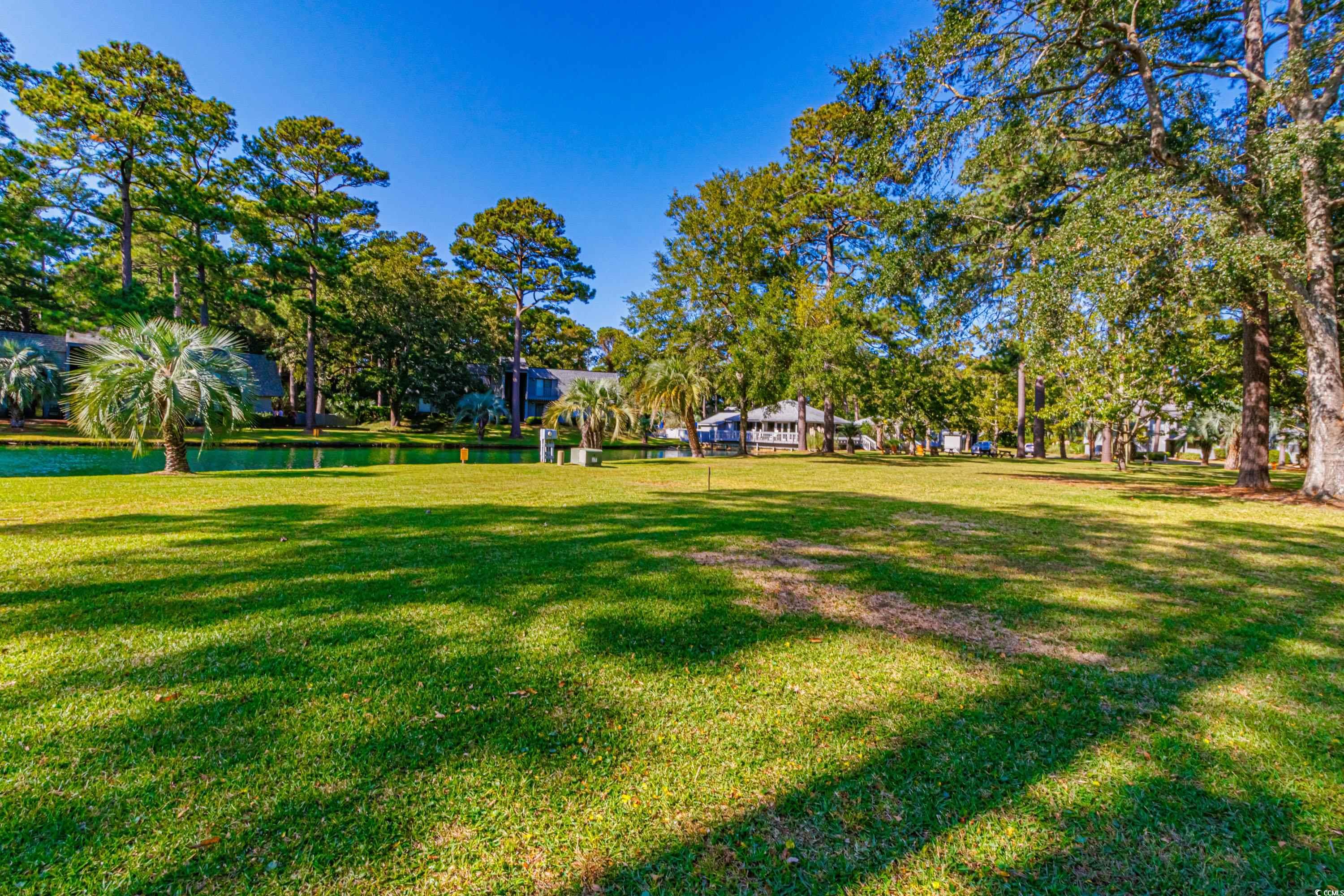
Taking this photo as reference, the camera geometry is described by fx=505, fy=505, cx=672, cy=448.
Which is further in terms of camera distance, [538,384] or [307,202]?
[538,384]

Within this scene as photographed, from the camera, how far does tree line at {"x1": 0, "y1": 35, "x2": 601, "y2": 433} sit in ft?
70.6

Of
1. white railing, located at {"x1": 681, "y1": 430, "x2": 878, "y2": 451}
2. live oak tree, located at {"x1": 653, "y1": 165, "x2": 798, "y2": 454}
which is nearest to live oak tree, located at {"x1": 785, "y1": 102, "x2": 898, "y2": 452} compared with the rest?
live oak tree, located at {"x1": 653, "y1": 165, "x2": 798, "y2": 454}

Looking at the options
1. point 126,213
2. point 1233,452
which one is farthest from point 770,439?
point 126,213

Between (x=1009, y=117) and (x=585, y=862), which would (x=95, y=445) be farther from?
(x=1009, y=117)

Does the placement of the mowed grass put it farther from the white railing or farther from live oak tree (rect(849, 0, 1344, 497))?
the white railing

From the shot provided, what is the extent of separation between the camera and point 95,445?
19.4 meters

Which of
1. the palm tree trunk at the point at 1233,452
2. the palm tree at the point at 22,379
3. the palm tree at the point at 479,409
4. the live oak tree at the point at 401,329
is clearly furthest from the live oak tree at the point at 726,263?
the palm tree at the point at 22,379

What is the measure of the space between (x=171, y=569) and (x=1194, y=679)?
7825 millimetres

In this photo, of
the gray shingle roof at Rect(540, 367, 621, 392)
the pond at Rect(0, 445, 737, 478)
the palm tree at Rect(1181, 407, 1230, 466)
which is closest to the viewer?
the pond at Rect(0, 445, 737, 478)

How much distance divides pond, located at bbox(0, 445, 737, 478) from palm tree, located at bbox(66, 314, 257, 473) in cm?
166

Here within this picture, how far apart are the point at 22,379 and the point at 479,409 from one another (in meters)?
21.2

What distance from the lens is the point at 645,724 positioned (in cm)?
246

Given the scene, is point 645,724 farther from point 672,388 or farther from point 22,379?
point 22,379

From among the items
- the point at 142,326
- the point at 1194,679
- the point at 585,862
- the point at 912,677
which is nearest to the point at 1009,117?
the point at 1194,679
